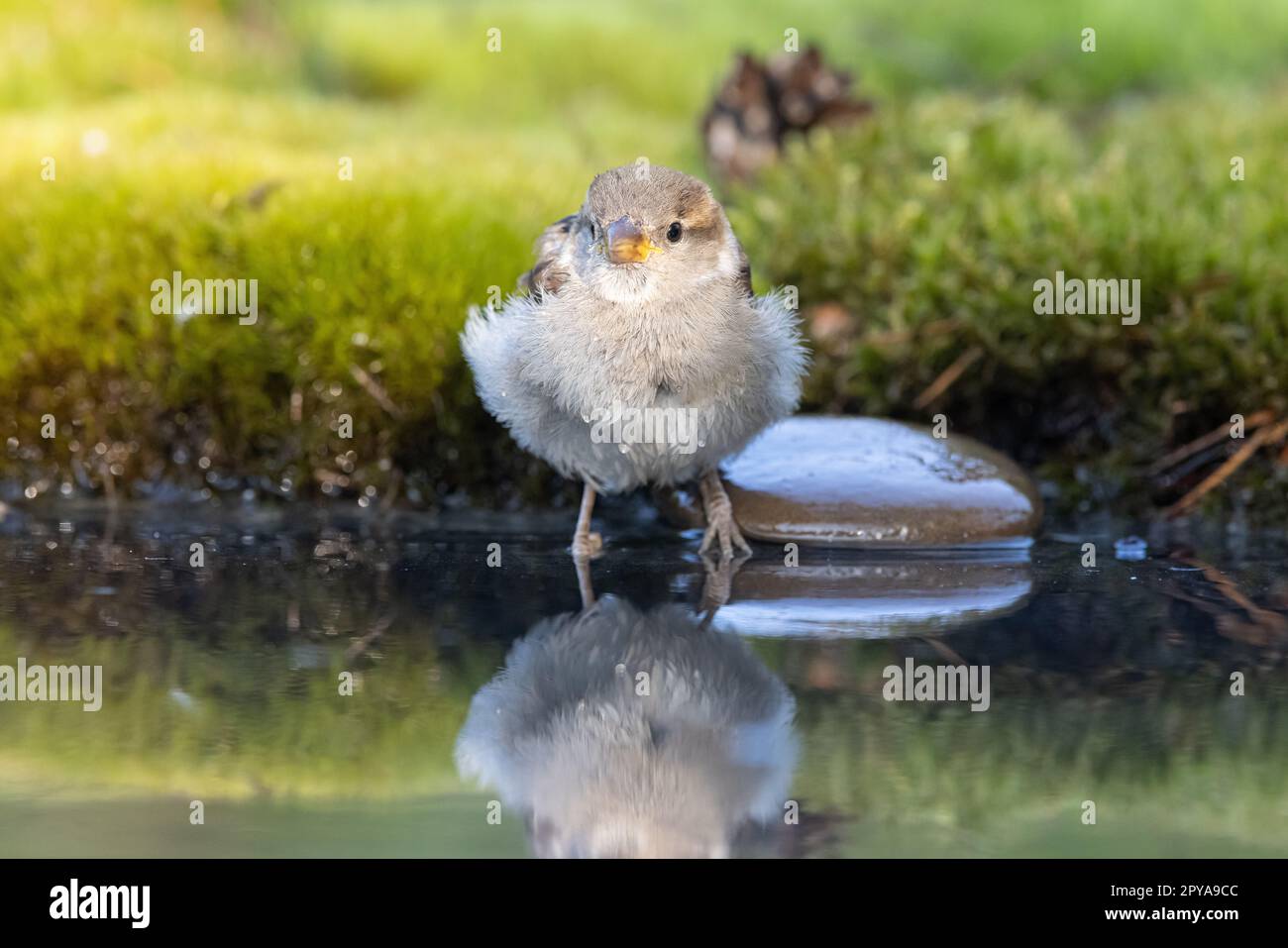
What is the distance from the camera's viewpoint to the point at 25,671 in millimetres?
3064

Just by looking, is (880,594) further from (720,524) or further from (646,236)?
(646,236)

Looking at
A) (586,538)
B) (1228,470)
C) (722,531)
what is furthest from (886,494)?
(1228,470)

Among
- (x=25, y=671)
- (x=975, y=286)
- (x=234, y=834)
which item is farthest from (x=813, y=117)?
(x=234, y=834)

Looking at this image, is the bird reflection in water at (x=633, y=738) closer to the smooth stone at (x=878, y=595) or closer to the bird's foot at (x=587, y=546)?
the smooth stone at (x=878, y=595)

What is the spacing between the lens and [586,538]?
4.48 metres

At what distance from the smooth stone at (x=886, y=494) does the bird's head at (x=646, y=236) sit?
29.3 inches

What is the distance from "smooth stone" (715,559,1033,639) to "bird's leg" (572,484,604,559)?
490 mm

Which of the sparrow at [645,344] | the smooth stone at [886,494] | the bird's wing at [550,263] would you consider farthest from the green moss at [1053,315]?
the sparrow at [645,344]

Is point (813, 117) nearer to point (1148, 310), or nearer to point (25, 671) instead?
point (1148, 310)

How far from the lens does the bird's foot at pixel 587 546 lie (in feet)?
14.3

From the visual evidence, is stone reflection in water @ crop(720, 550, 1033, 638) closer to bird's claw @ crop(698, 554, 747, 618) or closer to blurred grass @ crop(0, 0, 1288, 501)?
bird's claw @ crop(698, 554, 747, 618)

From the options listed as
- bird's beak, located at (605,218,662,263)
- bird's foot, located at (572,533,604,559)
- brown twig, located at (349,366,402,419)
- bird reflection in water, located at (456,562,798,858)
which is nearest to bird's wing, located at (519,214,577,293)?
bird's beak, located at (605,218,662,263)

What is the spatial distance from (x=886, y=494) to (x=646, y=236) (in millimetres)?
1090
